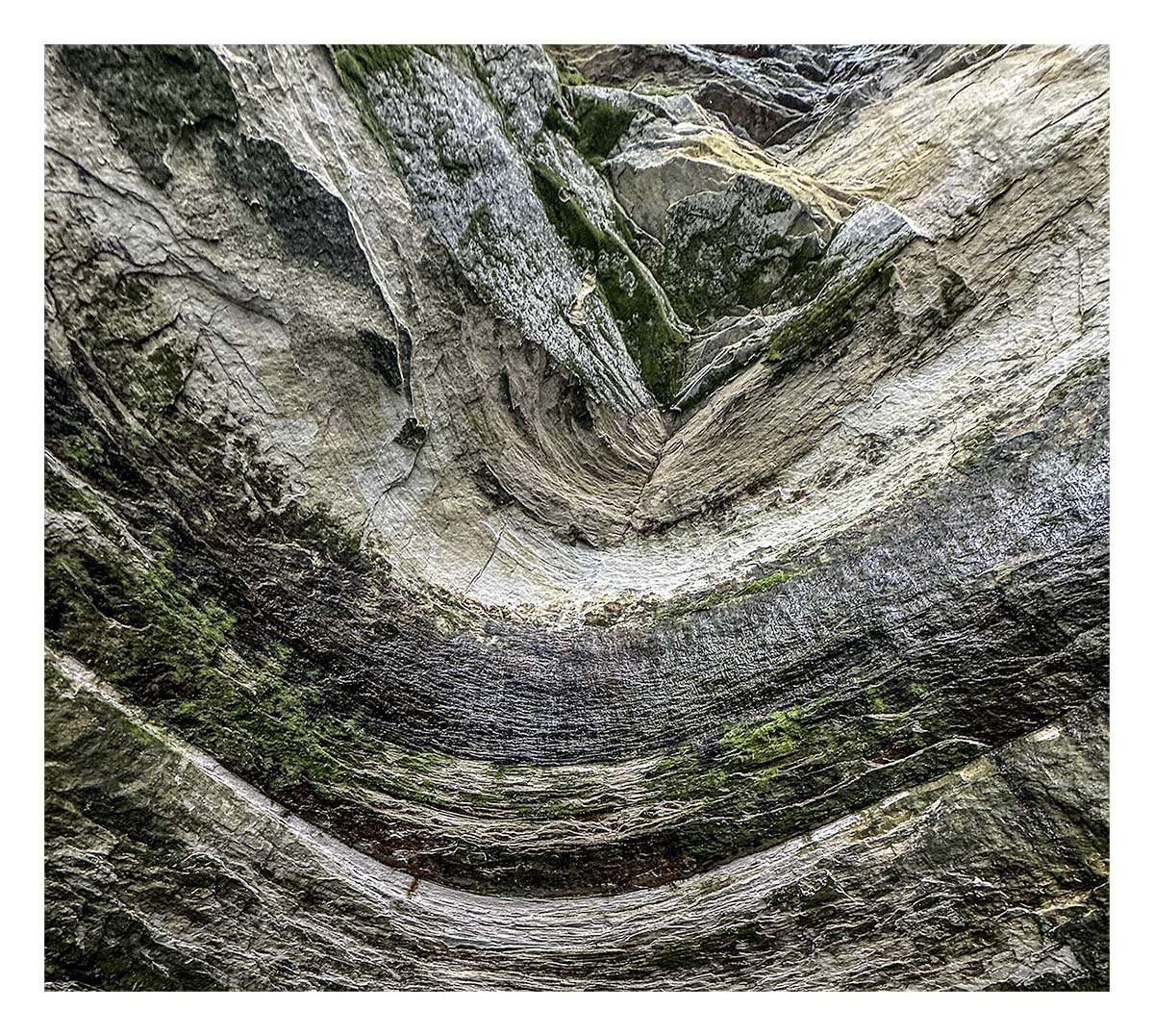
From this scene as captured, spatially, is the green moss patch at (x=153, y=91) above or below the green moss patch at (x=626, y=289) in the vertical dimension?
below

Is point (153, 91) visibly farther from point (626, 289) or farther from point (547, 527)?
point (547, 527)

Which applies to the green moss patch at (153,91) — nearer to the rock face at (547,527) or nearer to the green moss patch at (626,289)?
the rock face at (547,527)

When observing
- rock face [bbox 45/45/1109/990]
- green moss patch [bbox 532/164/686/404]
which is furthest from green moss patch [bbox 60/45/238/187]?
green moss patch [bbox 532/164/686/404]

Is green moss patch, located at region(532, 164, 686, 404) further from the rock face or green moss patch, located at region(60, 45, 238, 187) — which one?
green moss patch, located at region(60, 45, 238, 187)

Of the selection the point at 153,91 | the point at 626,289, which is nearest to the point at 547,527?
the point at 626,289

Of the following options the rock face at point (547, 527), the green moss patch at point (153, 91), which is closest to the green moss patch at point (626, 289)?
the rock face at point (547, 527)

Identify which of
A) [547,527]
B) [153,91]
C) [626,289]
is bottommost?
[547,527]

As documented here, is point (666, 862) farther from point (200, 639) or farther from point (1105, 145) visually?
point (1105, 145)

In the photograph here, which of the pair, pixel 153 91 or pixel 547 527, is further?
pixel 547 527
